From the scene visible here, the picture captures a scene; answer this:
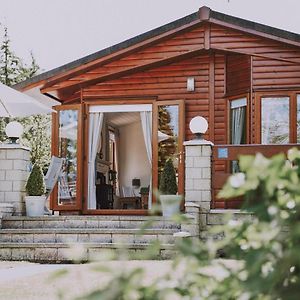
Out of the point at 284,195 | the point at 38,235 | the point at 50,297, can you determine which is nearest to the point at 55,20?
the point at 38,235

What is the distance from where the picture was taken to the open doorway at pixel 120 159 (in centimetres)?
1123

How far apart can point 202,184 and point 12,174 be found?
2.78 meters

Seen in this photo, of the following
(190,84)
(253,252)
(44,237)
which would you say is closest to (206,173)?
(44,237)

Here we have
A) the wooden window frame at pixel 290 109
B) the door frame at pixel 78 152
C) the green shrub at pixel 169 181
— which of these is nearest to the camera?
the green shrub at pixel 169 181

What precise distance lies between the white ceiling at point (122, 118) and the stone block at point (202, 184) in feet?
16.9

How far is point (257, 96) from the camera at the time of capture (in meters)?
10.3

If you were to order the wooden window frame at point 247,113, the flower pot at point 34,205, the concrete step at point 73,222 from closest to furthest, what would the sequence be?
1. the concrete step at point 73,222
2. the flower pot at point 34,205
3. the wooden window frame at point 247,113

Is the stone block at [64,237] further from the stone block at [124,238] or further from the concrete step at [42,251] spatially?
the stone block at [124,238]

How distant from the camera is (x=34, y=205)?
9352 millimetres

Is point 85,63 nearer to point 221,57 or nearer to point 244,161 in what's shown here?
point 221,57

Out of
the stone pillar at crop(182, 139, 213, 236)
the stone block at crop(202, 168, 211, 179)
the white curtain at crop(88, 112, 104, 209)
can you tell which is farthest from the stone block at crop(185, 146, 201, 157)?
the white curtain at crop(88, 112, 104, 209)

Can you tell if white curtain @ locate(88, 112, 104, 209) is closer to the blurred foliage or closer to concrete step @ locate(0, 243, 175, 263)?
concrete step @ locate(0, 243, 175, 263)

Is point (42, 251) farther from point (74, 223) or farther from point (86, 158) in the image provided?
point (86, 158)

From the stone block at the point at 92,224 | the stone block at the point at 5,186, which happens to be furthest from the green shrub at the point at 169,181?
the stone block at the point at 5,186
